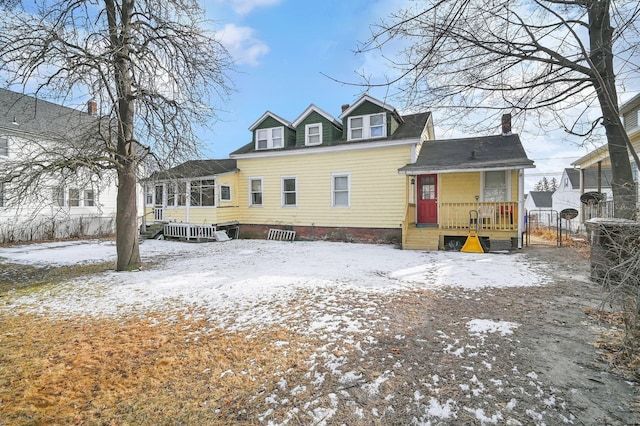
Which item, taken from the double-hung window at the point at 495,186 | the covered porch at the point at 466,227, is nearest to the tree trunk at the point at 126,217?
the covered porch at the point at 466,227

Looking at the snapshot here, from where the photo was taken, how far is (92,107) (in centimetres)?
788

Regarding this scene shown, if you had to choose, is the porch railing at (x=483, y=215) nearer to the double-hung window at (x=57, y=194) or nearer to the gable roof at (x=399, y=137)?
the gable roof at (x=399, y=137)

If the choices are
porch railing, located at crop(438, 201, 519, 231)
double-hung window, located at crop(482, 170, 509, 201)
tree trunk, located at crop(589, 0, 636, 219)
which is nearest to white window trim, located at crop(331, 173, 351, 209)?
porch railing, located at crop(438, 201, 519, 231)

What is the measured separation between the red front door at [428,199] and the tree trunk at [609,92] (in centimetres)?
747

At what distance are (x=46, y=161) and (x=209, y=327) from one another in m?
5.58

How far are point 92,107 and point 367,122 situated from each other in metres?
9.86

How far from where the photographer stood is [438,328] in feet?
13.6

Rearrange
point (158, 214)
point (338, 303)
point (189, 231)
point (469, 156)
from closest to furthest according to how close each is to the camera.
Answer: point (338, 303) → point (469, 156) → point (189, 231) → point (158, 214)

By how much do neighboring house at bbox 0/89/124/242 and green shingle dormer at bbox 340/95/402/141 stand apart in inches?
371

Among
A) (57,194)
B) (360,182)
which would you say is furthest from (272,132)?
(57,194)

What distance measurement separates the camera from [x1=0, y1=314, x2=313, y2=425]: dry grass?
8.40 feet

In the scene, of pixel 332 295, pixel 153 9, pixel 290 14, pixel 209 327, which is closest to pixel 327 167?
pixel 290 14

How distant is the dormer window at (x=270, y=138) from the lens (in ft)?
51.1

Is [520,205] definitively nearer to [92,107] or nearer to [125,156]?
[125,156]
